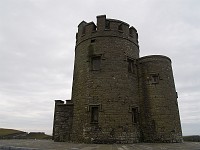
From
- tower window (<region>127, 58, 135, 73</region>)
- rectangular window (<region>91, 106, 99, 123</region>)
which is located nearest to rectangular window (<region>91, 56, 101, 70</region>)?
tower window (<region>127, 58, 135, 73</region>)

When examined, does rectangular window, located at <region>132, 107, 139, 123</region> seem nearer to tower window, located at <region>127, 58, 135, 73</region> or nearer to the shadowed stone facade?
the shadowed stone facade

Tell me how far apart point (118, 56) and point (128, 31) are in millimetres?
2721

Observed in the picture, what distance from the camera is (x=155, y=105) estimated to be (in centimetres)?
1477

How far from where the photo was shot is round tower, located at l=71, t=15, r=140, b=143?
13.1 meters

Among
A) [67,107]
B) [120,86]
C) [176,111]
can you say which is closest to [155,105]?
[176,111]

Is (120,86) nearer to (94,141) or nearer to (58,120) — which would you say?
(94,141)

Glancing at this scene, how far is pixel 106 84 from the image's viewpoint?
1403 cm

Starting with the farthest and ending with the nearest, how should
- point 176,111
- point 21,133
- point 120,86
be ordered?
point 21,133
point 176,111
point 120,86

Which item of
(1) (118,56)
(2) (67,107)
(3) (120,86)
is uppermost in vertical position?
(1) (118,56)

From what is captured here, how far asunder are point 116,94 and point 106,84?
3.36ft

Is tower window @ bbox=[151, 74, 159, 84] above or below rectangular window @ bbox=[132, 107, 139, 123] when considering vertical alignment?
above

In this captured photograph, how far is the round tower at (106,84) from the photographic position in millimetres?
13141

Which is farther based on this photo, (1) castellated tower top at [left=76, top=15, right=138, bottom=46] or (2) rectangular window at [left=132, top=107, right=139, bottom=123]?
(1) castellated tower top at [left=76, top=15, right=138, bottom=46]

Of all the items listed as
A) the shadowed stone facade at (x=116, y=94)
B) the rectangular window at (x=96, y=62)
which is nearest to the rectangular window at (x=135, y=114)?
the shadowed stone facade at (x=116, y=94)
